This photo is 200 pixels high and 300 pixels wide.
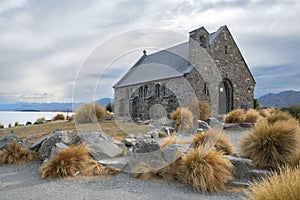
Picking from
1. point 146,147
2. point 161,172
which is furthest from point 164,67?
point 161,172

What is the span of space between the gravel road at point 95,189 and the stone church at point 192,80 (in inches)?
437

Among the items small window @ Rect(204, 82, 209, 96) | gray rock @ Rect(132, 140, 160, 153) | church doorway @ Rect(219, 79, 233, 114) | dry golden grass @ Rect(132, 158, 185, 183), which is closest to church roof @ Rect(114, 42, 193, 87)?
small window @ Rect(204, 82, 209, 96)

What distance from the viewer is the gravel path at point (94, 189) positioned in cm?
418

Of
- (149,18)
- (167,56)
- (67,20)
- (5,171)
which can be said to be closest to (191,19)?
(149,18)

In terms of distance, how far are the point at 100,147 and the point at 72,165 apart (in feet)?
3.73

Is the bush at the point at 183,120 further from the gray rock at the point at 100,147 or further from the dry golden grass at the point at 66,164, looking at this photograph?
the dry golden grass at the point at 66,164

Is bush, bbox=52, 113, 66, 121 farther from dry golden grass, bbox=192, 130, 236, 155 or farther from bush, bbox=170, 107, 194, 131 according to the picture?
dry golden grass, bbox=192, 130, 236, 155

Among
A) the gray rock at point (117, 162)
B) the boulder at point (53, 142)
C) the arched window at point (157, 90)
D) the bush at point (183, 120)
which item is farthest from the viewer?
the arched window at point (157, 90)

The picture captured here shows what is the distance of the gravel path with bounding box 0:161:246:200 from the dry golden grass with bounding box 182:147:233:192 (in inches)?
6.5

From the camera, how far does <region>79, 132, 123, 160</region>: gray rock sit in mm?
6202

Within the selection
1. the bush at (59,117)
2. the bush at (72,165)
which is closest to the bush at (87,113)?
the bush at (72,165)

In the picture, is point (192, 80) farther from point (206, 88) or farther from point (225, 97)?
point (225, 97)

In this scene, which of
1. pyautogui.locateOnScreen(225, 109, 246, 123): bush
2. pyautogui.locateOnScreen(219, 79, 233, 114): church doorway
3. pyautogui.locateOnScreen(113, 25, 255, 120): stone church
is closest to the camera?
pyautogui.locateOnScreen(225, 109, 246, 123): bush

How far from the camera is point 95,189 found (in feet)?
14.7
